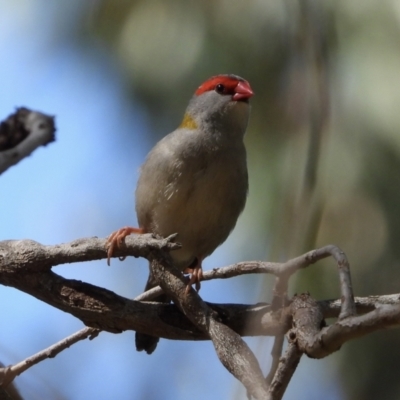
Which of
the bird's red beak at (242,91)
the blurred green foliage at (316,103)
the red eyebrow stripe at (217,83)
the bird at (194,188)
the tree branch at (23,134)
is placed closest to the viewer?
the blurred green foliage at (316,103)

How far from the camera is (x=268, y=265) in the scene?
2.05m

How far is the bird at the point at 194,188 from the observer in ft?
10.8

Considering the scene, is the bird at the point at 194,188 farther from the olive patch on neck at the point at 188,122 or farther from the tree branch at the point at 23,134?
the tree branch at the point at 23,134

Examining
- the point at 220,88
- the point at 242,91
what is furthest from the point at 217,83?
the point at 242,91

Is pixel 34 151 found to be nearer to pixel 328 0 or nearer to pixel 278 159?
pixel 278 159

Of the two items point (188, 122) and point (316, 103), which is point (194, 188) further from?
point (316, 103)

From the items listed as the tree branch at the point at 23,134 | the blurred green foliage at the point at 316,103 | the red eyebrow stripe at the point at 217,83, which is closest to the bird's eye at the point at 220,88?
the red eyebrow stripe at the point at 217,83

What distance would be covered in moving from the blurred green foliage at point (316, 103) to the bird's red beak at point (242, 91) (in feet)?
0.22

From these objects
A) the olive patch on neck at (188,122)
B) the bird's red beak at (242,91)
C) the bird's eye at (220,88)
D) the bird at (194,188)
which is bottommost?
the bird at (194,188)

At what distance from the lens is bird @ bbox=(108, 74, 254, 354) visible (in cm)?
329

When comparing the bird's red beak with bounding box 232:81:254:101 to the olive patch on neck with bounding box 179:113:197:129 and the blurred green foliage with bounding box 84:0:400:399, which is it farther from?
the olive patch on neck with bounding box 179:113:197:129

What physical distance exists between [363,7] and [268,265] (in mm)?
1758

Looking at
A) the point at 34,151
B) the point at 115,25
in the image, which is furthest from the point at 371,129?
the point at 115,25

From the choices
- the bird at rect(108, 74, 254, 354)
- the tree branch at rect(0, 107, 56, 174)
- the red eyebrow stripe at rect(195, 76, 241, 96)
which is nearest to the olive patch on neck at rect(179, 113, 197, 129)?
the bird at rect(108, 74, 254, 354)
